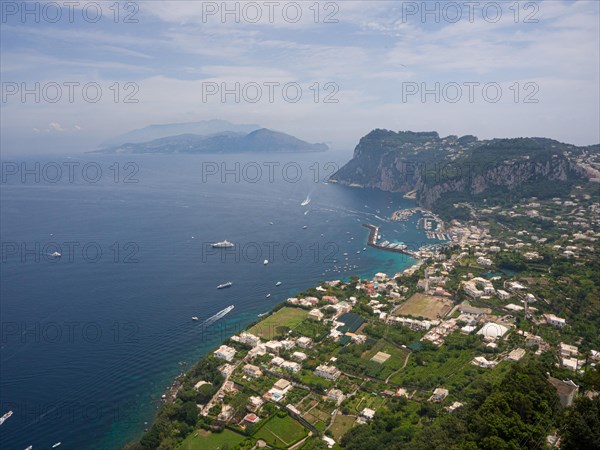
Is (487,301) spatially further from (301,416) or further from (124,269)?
(124,269)

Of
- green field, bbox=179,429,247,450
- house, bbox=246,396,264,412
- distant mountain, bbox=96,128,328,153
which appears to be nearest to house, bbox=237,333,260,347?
house, bbox=246,396,264,412

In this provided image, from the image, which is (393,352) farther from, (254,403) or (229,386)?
(229,386)

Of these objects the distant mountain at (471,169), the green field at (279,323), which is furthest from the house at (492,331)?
the distant mountain at (471,169)

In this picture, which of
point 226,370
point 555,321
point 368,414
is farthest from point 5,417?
point 555,321

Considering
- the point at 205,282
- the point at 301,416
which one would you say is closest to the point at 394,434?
the point at 301,416

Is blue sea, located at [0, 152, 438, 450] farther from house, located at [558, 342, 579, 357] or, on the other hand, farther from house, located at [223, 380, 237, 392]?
house, located at [558, 342, 579, 357]

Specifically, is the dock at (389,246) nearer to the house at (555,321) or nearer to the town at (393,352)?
the town at (393,352)
